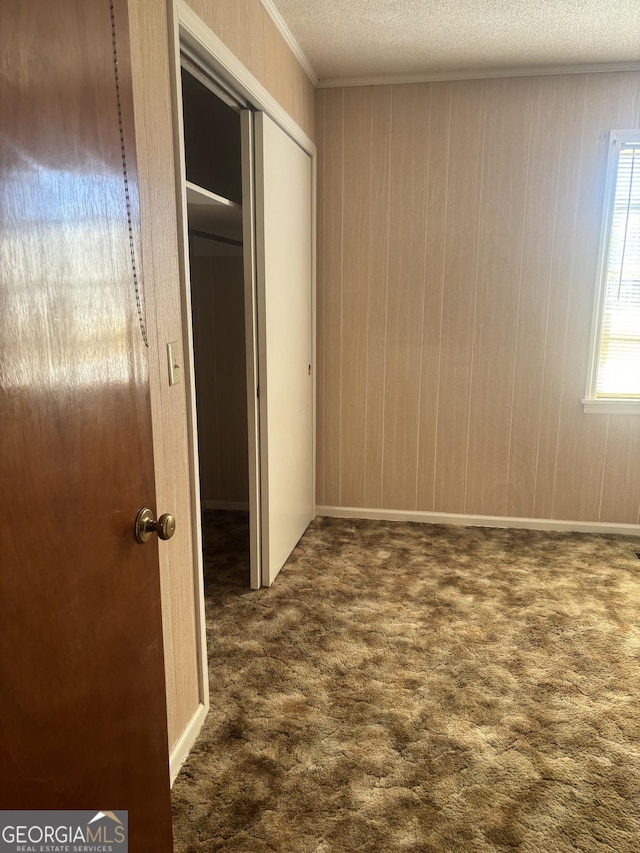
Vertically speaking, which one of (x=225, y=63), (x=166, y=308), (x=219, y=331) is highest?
(x=225, y=63)

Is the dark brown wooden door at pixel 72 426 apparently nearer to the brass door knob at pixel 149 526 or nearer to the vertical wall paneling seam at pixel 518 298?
the brass door knob at pixel 149 526

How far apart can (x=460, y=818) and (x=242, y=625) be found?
4.09 feet

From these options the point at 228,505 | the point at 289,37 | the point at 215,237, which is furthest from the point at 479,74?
the point at 228,505

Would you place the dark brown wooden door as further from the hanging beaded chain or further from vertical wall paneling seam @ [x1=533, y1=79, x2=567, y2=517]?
vertical wall paneling seam @ [x1=533, y1=79, x2=567, y2=517]

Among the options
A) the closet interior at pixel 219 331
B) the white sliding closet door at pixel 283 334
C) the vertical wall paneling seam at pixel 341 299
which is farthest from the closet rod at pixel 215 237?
the vertical wall paneling seam at pixel 341 299

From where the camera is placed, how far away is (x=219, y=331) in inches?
160

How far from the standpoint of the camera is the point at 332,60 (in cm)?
334

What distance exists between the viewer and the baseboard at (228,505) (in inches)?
167

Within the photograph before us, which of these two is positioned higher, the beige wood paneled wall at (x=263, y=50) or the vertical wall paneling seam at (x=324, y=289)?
the beige wood paneled wall at (x=263, y=50)

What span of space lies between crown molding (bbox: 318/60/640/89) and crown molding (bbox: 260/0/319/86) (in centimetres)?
18

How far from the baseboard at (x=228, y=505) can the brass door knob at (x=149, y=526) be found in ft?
10.1

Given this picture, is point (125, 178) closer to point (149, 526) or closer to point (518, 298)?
point (149, 526)

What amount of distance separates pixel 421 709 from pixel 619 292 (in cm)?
262

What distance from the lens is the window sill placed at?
3.62 meters
